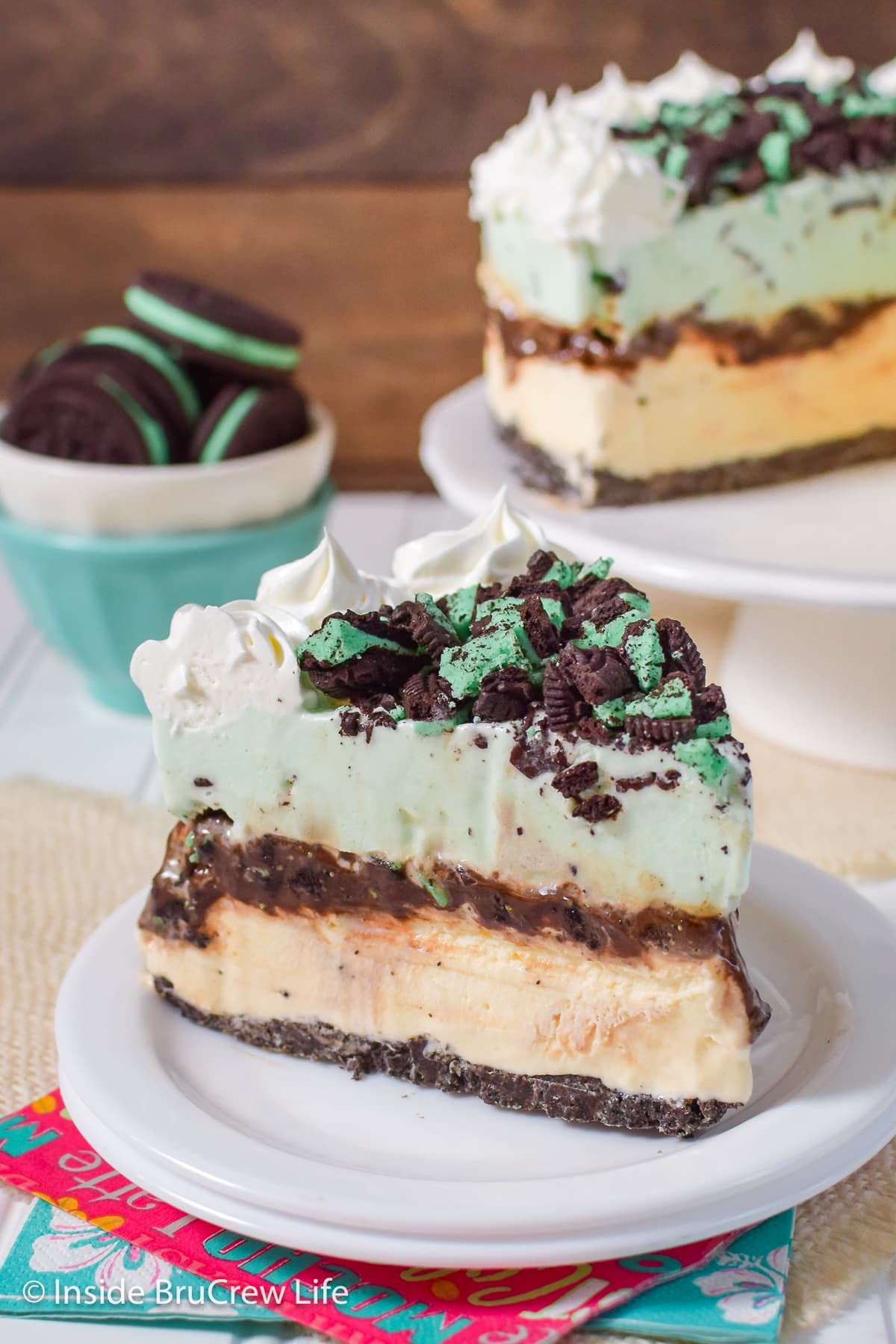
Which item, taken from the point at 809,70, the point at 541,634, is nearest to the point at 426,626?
the point at 541,634

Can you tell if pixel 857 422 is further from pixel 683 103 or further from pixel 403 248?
pixel 403 248

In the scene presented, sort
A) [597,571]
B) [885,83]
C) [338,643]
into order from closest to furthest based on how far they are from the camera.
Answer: [338,643]
[597,571]
[885,83]

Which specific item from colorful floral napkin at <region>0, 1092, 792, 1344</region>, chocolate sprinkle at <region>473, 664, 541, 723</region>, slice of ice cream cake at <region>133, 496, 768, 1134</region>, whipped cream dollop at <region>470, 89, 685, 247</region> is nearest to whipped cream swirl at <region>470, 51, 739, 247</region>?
whipped cream dollop at <region>470, 89, 685, 247</region>

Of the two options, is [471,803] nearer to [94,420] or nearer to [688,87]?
[94,420]

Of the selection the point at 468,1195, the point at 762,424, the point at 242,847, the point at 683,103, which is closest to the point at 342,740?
the point at 242,847

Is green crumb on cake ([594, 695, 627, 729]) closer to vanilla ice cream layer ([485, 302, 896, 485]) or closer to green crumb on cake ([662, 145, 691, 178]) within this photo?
vanilla ice cream layer ([485, 302, 896, 485])

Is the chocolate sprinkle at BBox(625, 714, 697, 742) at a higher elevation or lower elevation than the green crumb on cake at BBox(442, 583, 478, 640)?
higher
